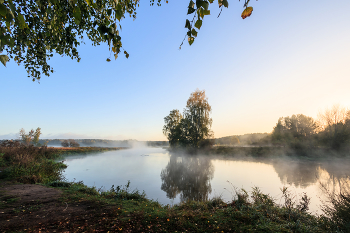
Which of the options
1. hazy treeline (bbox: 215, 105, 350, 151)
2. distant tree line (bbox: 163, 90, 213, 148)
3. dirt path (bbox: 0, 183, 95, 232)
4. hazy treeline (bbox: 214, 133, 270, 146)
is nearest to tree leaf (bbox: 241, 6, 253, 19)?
dirt path (bbox: 0, 183, 95, 232)

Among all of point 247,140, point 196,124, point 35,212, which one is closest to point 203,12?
point 35,212

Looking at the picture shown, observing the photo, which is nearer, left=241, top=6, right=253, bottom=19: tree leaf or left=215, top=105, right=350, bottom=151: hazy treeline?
left=241, top=6, right=253, bottom=19: tree leaf

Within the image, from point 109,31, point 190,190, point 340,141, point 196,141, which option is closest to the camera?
point 109,31

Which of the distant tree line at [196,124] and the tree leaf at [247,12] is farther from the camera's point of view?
the distant tree line at [196,124]

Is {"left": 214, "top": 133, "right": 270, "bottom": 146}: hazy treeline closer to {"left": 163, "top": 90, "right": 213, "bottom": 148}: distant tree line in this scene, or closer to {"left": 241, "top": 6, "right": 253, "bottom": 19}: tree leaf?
{"left": 163, "top": 90, "right": 213, "bottom": 148}: distant tree line

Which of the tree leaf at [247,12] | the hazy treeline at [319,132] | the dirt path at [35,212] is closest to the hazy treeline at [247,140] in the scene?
the hazy treeline at [319,132]

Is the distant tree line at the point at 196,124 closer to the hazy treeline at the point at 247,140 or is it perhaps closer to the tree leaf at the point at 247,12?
the hazy treeline at the point at 247,140

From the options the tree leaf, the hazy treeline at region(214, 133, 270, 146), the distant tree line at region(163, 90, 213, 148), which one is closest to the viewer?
the tree leaf

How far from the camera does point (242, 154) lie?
25.9 m

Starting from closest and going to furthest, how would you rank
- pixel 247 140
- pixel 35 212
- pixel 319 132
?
1. pixel 35 212
2. pixel 319 132
3. pixel 247 140

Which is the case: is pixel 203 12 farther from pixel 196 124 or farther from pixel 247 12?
pixel 196 124

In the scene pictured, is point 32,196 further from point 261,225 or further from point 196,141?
point 196,141

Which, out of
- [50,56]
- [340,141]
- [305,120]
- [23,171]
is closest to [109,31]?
[50,56]

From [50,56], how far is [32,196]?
456 cm
